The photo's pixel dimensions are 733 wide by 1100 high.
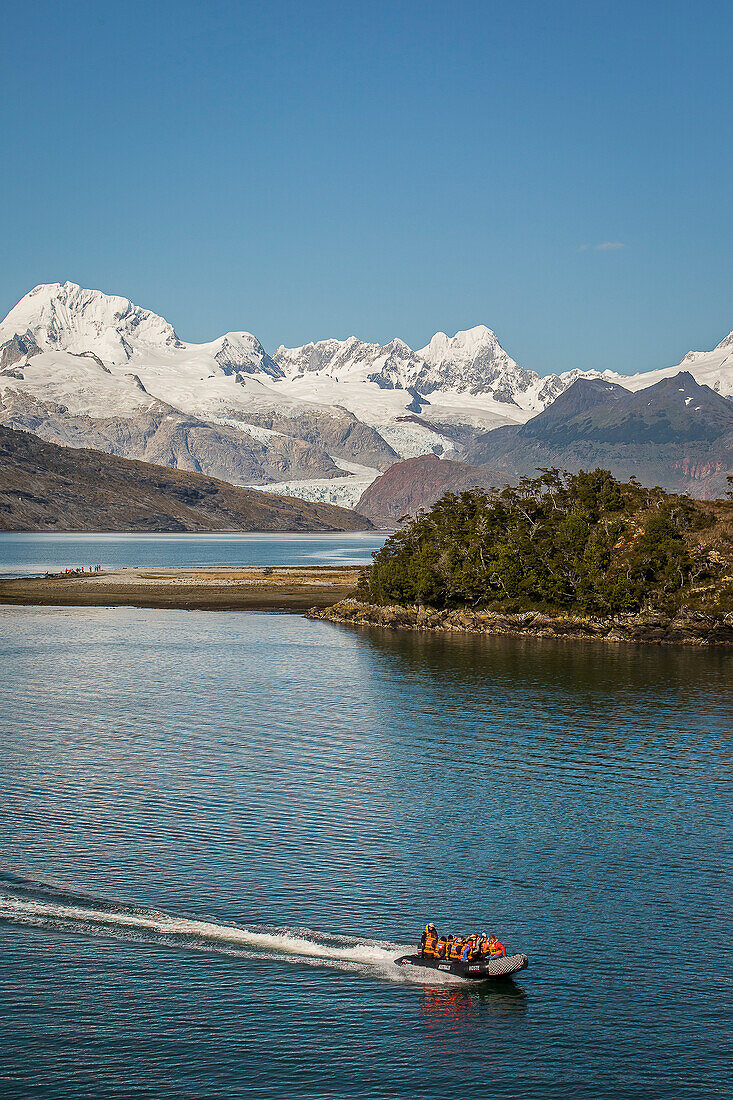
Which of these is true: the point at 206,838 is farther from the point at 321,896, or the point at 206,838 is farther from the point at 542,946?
the point at 542,946

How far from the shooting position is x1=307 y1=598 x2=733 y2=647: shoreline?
114688 millimetres

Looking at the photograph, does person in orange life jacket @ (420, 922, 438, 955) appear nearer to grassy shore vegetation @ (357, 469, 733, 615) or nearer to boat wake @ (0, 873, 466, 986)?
boat wake @ (0, 873, 466, 986)

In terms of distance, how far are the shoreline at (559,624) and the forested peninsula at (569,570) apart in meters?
0.13

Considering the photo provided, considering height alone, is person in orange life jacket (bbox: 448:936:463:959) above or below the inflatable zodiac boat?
above

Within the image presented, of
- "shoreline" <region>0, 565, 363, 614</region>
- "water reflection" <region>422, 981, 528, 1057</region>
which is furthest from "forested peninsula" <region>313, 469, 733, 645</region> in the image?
"water reflection" <region>422, 981, 528, 1057</region>

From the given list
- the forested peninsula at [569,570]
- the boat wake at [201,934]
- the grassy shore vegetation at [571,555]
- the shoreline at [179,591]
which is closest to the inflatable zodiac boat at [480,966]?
the boat wake at [201,934]

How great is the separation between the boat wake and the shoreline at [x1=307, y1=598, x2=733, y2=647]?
285 feet

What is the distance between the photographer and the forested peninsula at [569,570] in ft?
390

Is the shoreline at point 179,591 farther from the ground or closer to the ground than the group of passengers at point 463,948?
farther from the ground

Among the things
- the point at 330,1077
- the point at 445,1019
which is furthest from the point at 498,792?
the point at 330,1077

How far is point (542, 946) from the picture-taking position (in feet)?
111

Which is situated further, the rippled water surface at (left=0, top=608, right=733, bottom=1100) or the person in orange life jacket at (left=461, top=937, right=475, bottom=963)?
the person in orange life jacket at (left=461, top=937, right=475, bottom=963)

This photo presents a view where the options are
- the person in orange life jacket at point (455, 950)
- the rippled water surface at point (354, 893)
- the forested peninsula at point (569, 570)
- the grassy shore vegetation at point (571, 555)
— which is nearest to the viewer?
the rippled water surface at point (354, 893)

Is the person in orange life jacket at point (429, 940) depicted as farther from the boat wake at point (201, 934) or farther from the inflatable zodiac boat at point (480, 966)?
the boat wake at point (201, 934)
